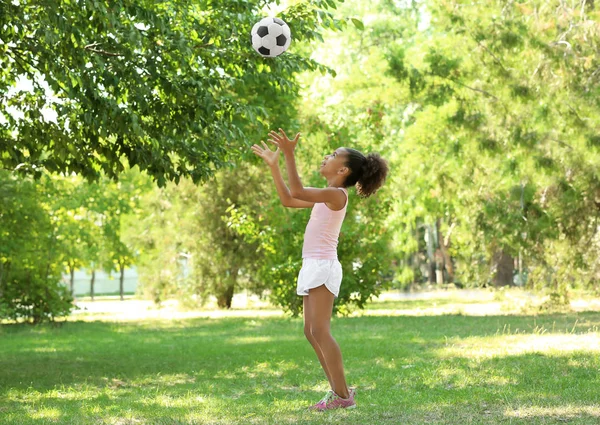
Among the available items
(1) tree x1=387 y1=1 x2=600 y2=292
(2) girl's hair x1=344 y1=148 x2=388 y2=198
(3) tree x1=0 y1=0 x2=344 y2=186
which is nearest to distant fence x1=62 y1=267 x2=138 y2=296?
(1) tree x1=387 y1=1 x2=600 y2=292

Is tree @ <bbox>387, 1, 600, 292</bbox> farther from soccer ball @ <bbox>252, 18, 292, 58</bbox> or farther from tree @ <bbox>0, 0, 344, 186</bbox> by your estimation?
soccer ball @ <bbox>252, 18, 292, 58</bbox>

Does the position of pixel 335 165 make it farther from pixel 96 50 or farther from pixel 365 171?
pixel 96 50

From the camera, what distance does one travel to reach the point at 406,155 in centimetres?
2553

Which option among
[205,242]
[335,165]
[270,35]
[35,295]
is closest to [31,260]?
[35,295]

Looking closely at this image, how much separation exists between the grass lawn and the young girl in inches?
10.4

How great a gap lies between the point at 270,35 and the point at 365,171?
2620 mm

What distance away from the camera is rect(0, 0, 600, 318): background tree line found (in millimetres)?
10188

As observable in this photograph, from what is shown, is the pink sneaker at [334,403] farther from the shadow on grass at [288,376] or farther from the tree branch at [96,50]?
the tree branch at [96,50]

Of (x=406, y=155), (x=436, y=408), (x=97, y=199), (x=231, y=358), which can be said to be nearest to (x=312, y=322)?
(x=436, y=408)

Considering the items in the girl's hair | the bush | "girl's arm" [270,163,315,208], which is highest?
the girl's hair

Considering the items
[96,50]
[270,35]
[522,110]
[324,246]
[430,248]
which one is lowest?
[324,246]

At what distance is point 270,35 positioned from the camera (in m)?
9.07

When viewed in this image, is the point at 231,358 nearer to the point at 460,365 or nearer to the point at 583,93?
the point at 460,365

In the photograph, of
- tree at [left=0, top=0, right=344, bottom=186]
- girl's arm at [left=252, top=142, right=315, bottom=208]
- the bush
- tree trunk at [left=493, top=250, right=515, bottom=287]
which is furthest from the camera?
tree trunk at [left=493, top=250, right=515, bottom=287]
